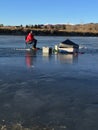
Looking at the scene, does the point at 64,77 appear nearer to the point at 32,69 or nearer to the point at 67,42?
the point at 32,69

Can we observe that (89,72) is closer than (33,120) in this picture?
No

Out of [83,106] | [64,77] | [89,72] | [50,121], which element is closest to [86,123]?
[50,121]

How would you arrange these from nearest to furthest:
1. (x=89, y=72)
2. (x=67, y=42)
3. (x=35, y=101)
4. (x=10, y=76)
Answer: (x=35, y=101), (x=10, y=76), (x=89, y=72), (x=67, y=42)

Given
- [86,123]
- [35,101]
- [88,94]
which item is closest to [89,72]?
[88,94]

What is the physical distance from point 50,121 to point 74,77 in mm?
6069

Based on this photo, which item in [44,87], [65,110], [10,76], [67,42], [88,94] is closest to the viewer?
[65,110]

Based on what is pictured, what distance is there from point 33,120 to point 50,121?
0.35 meters

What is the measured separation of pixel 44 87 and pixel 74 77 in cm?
245

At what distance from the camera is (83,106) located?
9.35 meters

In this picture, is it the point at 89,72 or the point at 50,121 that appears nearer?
the point at 50,121

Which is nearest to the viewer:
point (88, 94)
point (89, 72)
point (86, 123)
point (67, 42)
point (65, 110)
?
point (86, 123)

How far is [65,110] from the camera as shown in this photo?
29.3ft

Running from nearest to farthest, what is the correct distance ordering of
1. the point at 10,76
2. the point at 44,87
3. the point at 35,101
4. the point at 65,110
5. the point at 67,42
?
the point at 65,110
the point at 35,101
the point at 44,87
the point at 10,76
the point at 67,42

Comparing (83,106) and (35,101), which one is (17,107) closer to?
(35,101)
